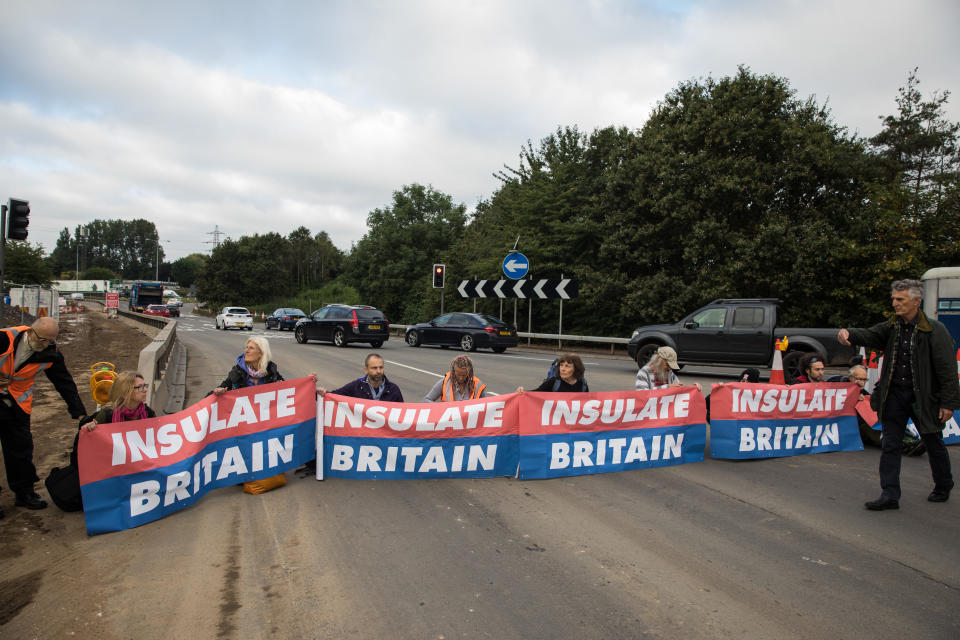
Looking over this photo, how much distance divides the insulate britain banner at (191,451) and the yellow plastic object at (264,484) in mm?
59

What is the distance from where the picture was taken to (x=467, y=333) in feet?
76.2

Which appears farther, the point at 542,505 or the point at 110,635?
the point at 542,505

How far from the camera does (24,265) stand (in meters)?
40.1

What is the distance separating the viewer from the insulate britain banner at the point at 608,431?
6.21 meters

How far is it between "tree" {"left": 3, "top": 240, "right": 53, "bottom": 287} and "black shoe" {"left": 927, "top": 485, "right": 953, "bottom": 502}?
47.1 meters

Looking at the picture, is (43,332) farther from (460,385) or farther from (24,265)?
(24,265)

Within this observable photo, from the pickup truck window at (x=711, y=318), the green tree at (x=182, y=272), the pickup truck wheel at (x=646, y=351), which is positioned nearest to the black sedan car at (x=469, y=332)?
the pickup truck wheel at (x=646, y=351)

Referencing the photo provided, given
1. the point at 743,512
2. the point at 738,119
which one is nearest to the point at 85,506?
the point at 743,512

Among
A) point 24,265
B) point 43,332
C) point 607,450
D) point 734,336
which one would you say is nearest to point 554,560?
point 607,450

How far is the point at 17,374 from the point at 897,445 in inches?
296

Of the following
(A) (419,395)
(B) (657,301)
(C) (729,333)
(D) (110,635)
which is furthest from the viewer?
(B) (657,301)

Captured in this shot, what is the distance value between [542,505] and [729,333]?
11308 mm

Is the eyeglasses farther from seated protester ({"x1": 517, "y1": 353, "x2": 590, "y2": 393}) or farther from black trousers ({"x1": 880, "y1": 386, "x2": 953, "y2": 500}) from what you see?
black trousers ({"x1": 880, "y1": 386, "x2": 953, "y2": 500})

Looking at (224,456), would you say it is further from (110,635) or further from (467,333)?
(467,333)
